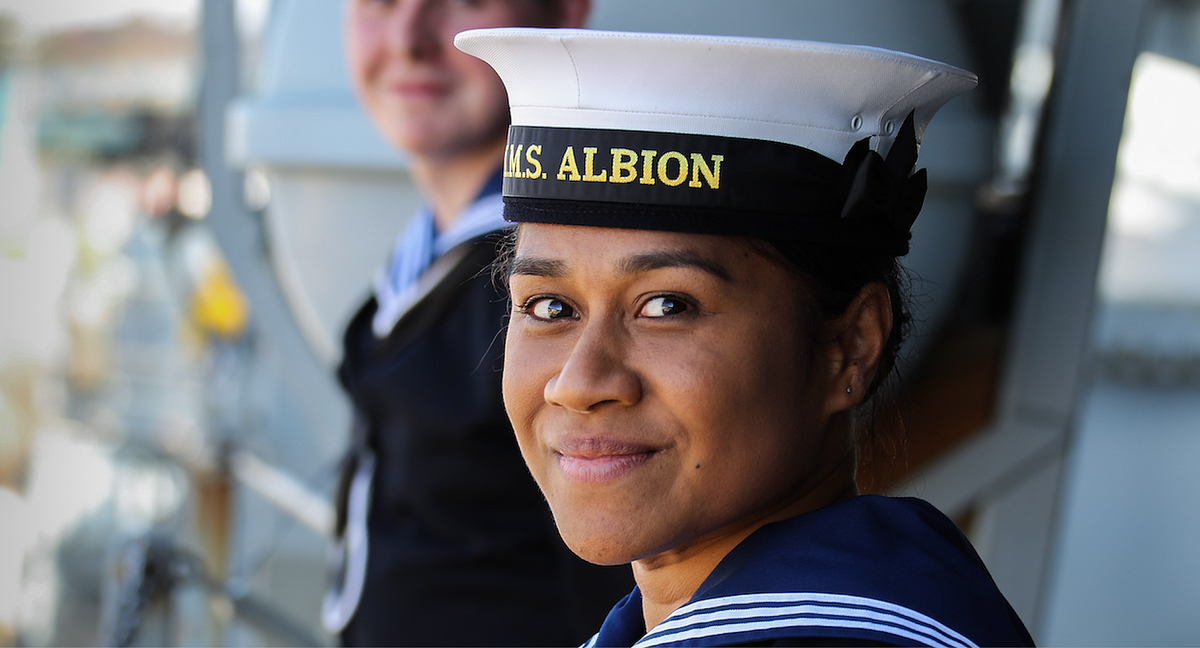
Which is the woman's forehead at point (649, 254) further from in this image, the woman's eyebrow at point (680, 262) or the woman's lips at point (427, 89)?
the woman's lips at point (427, 89)

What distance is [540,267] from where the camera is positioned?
0.87 metres

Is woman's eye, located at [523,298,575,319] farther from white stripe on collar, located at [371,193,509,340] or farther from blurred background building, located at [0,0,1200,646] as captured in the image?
white stripe on collar, located at [371,193,509,340]

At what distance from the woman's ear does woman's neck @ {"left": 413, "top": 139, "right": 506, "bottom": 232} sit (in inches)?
35.2

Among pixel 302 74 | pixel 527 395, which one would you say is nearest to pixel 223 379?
pixel 302 74

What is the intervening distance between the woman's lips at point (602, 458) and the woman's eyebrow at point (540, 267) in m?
0.13

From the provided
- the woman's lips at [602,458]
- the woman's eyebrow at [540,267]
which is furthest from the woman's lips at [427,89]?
the woman's lips at [602,458]

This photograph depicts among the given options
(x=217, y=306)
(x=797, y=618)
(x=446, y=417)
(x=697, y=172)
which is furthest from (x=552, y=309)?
(x=217, y=306)

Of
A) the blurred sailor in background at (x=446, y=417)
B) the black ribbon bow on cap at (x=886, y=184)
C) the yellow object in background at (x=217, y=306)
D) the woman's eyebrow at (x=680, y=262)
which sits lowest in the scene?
the yellow object in background at (x=217, y=306)

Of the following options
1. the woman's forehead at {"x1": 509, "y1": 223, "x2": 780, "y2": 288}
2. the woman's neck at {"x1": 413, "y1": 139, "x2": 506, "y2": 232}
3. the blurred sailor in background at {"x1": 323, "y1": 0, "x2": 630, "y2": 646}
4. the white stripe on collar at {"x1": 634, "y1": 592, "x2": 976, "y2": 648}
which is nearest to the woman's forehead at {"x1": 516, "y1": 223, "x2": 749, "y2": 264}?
the woman's forehead at {"x1": 509, "y1": 223, "x2": 780, "y2": 288}

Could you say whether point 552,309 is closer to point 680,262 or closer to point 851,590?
point 680,262

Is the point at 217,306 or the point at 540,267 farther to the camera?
the point at 217,306

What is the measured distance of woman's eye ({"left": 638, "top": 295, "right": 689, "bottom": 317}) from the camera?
32.1 inches

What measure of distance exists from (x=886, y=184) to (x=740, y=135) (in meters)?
0.11

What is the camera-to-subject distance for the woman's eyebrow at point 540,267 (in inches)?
33.6
